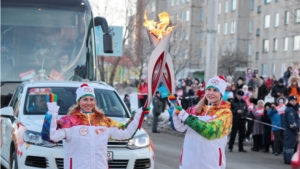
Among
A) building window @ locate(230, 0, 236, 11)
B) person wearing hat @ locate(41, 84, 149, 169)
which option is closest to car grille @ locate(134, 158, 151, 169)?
person wearing hat @ locate(41, 84, 149, 169)

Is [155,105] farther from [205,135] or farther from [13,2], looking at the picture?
[205,135]

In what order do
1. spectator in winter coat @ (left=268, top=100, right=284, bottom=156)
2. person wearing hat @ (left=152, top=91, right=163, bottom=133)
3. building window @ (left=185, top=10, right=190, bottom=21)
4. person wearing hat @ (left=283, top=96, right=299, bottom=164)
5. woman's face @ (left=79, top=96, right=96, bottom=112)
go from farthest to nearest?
Answer: building window @ (left=185, top=10, right=190, bottom=21) → person wearing hat @ (left=152, top=91, right=163, bottom=133) → spectator in winter coat @ (left=268, top=100, right=284, bottom=156) → person wearing hat @ (left=283, top=96, right=299, bottom=164) → woman's face @ (left=79, top=96, right=96, bottom=112)

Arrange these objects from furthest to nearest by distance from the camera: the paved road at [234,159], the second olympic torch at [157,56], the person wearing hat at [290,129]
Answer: the person wearing hat at [290,129]
the paved road at [234,159]
the second olympic torch at [157,56]

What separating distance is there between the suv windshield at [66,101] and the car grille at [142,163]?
108 centimetres

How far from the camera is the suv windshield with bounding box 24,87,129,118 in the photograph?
362 inches

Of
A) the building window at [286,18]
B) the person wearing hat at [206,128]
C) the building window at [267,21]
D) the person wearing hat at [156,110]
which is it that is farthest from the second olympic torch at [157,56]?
the building window at [267,21]

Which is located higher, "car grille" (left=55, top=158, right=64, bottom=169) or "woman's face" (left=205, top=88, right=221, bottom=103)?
"woman's face" (left=205, top=88, right=221, bottom=103)

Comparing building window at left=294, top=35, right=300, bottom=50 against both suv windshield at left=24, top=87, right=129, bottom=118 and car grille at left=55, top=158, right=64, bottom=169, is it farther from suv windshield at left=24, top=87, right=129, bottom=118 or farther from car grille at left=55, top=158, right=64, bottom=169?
car grille at left=55, top=158, right=64, bottom=169

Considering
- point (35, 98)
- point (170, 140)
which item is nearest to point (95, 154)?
point (35, 98)

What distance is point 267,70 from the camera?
5669 centimetres

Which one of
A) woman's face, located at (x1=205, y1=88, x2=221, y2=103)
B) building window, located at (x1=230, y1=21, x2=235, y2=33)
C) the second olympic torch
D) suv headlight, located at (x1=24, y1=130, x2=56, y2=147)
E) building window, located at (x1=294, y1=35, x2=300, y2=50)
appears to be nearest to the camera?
the second olympic torch

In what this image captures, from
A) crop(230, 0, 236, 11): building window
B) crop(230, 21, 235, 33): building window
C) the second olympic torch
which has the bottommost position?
the second olympic torch

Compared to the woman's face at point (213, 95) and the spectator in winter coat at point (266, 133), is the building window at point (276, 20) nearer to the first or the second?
the spectator in winter coat at point (266, 133)

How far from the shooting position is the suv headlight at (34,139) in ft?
26.4
